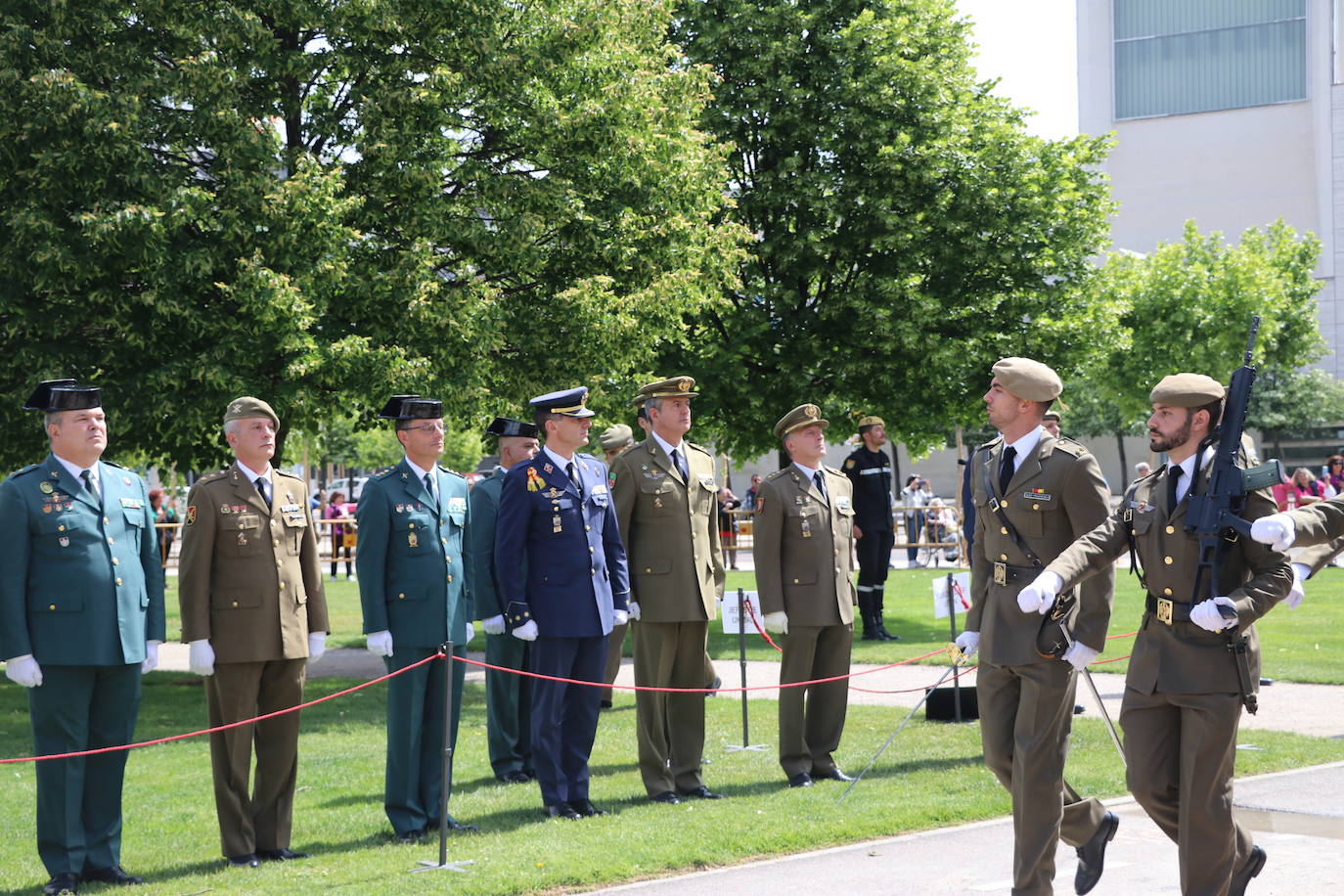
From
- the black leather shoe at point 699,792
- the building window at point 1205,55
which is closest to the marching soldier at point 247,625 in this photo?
the black leather shoe at point 699,792

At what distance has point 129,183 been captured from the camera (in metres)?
13.1

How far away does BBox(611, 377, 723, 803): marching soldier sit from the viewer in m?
9.29

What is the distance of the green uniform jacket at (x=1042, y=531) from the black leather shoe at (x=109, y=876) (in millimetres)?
4269

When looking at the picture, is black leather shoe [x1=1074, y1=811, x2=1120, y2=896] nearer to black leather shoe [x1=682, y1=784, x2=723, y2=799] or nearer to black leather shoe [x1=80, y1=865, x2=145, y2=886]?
black leather shoe [x1=682, y1=784, x2=723, y2=799]

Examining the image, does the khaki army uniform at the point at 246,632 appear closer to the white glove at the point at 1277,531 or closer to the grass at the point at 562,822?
the grass at the point at 562,822

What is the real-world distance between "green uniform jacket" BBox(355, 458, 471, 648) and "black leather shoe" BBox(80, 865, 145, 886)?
1.72 metres

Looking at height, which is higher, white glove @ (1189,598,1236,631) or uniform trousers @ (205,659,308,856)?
white glove @ (1189,598,1236,631)

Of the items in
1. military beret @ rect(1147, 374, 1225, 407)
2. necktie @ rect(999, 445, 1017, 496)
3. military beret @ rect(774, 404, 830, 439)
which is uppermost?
military beret @ rect(774, 404, 830, 439)

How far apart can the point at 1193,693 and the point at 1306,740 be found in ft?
17.7

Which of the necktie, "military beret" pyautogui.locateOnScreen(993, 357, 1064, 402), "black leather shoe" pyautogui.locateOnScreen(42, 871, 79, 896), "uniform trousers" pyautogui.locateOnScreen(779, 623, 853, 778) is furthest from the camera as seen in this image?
"uniform trousers" pyautogui.locateOnScreen(779, 623, 853, 778)

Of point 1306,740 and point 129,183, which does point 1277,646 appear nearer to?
point 1306,740

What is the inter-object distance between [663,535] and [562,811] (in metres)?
1.89

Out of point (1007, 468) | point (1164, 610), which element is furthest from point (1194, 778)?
point (1007, 468)

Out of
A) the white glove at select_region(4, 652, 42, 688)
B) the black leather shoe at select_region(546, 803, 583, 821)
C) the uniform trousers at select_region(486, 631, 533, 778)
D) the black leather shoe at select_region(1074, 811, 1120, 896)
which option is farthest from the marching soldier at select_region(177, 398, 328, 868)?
the black leather shoe at select_region(1074, 811, 1120, 896)
